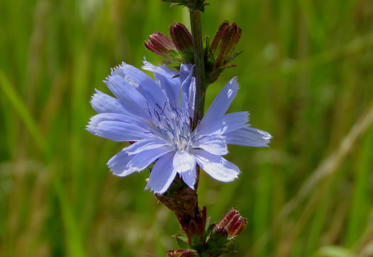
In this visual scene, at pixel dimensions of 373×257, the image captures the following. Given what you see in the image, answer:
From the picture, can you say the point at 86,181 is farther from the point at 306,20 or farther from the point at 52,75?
the point at 306,20

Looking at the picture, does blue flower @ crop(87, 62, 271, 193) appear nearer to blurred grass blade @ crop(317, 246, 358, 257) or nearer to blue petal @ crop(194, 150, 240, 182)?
blue petal @ crop(194, 150, 240, 182)

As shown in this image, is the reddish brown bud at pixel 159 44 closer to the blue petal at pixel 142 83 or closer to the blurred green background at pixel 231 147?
the blue petal at pixel 142 83

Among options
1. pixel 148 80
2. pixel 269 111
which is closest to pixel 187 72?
pixel 148 80

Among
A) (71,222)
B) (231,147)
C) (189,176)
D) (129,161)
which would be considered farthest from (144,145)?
(231,147)

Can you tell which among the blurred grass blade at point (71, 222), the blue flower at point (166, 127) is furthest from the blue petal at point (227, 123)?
the blurred grass blade at point (71, 222)

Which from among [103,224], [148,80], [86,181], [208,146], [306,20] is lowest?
[103,224]

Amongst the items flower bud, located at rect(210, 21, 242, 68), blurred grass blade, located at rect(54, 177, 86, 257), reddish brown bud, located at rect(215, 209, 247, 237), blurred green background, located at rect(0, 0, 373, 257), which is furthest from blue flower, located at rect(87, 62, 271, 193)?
blurred green background, located at rect(0, 0, 373, 257)

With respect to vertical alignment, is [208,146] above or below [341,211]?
above
